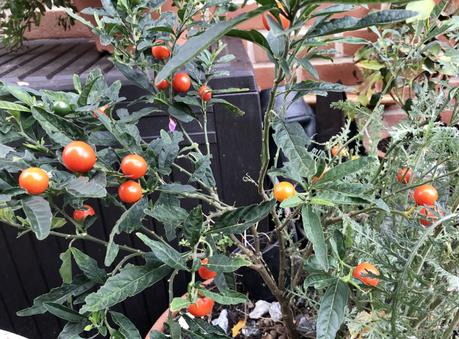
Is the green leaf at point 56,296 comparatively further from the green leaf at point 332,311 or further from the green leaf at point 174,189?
the green leaf at point 332,311

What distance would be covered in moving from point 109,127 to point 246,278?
0.62m

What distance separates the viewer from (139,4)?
619 millimetres

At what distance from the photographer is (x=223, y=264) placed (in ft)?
1.64

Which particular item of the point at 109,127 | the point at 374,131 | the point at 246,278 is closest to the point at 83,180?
the point at 109,127

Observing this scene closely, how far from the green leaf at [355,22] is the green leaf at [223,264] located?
0.26 meters

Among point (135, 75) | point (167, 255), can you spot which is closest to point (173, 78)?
point (135, 75)

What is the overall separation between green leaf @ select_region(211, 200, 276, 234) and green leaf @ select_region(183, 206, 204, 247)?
3cm

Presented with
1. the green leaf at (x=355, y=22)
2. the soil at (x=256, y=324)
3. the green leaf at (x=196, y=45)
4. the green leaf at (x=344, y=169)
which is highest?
the green leaf at (x=196, y=45)

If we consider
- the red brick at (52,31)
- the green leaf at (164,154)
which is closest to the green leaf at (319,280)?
the green leaf at (164,154)

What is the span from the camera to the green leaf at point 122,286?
1.48ft

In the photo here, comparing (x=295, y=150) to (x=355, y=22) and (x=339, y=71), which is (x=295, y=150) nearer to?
(x=355, y=22)

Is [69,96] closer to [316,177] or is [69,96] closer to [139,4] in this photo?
[139,4]

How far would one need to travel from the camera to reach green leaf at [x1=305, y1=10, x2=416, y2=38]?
0.37 metres

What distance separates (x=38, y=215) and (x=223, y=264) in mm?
205
